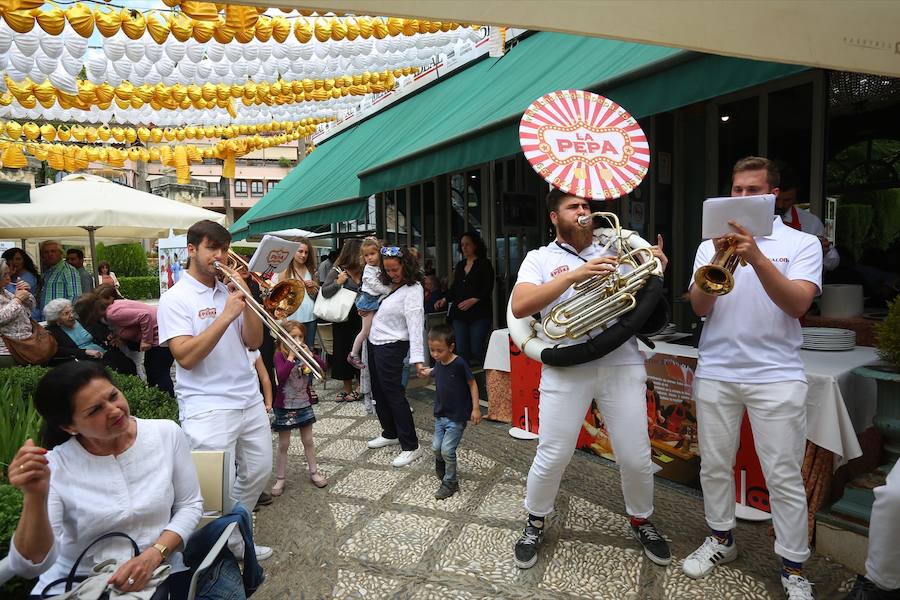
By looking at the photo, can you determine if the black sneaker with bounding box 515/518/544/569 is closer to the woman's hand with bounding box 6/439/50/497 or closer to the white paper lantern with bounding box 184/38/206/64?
the woman's hand with bounding box 6/439/50/497

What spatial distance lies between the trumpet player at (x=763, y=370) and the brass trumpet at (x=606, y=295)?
0.28 metres

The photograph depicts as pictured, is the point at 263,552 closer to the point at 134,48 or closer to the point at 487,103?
the point at 487,103

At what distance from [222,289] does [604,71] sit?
294 centimetres

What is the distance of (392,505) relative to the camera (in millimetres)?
3738

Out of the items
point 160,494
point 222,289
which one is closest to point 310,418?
point 222,289

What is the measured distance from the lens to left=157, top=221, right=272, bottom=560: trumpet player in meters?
2.68

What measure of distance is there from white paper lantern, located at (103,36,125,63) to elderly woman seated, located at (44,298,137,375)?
9.23 feet

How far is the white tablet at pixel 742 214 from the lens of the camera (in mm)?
2350

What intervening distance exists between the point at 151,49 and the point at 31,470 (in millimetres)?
5902

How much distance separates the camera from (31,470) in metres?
1.65

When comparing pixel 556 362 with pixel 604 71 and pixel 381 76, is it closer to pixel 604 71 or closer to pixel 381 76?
pixel 604 71

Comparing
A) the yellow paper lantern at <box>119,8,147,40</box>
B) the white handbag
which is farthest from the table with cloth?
the yellow paper lantern at <box>119,8,147,40</box>

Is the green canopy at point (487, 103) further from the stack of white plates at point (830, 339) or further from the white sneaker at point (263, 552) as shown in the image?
the white sneaker at point (263, 552)

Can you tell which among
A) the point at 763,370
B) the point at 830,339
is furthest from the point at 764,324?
the point at 830,339
